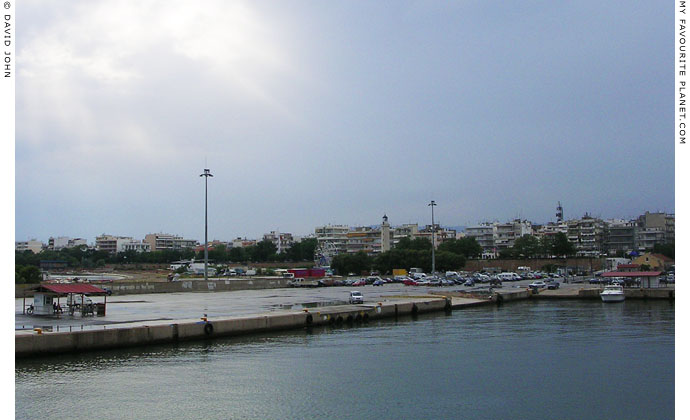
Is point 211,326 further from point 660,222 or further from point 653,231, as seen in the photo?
point 660,222

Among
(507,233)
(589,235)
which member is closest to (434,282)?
(589,235)

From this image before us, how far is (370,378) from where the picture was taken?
22734 mm

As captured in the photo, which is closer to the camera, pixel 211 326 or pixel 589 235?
pixel 211 326

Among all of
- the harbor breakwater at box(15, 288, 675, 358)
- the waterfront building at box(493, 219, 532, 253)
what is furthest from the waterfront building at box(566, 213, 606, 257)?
the harbor breakwater at box(15, 288, 675, 358)

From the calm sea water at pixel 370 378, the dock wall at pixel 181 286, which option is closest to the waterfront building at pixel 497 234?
the dock wall at pixel 181 286

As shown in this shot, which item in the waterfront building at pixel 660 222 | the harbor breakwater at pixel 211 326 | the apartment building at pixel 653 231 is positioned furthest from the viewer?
the waterfront building at pixel 660 222

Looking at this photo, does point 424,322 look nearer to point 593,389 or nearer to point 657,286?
point 593,389

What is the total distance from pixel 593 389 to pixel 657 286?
4309 centimetres

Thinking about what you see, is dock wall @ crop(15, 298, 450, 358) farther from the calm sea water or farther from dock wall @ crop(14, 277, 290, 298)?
dock wall @ crop(14, 277, 290, 298)

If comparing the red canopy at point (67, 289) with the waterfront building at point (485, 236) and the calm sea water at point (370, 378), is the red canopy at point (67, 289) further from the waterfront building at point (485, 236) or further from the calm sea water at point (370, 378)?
the waterfront building at point (485, 236)

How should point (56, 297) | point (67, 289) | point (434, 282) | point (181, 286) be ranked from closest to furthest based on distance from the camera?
1. point (67, 289)
2. point (56, 297)
3. point (181, 286)
4. point (434, 282)

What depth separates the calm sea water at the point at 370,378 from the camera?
18625mm

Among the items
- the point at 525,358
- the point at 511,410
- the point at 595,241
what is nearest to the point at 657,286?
the point at 525,358

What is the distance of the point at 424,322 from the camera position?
1591 inches
